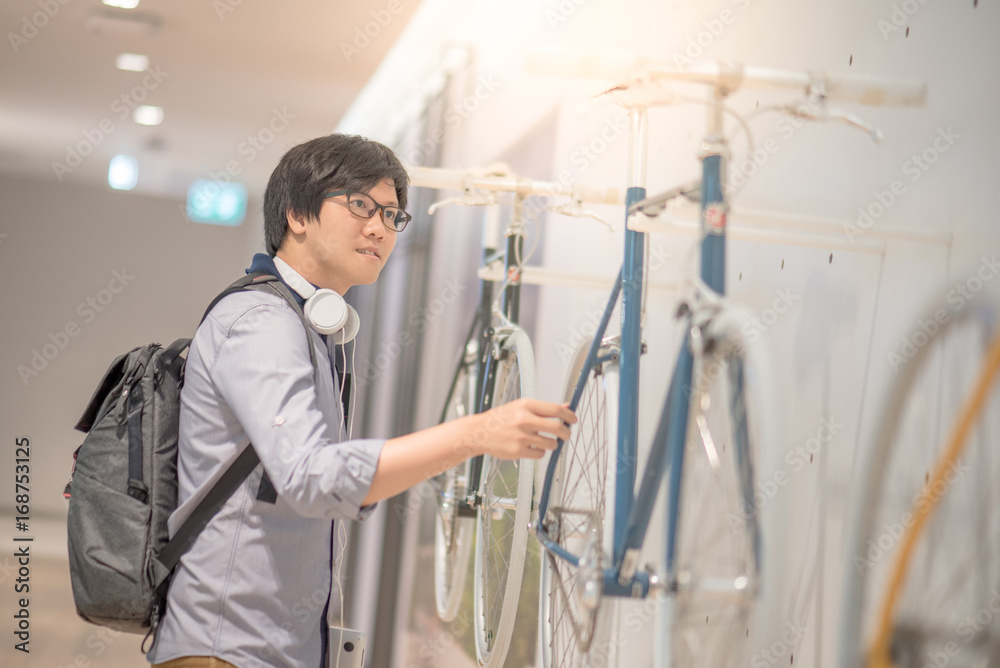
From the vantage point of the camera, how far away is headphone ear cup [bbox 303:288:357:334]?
3.88ft

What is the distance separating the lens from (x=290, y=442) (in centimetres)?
100

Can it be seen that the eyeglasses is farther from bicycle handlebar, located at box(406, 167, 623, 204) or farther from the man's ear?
bicycle handlebar, located at box(406, 167, 623, 204)

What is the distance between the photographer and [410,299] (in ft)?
13.4

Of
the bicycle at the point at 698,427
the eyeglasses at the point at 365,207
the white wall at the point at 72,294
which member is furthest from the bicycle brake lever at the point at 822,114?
the white wall at the point at 72,294

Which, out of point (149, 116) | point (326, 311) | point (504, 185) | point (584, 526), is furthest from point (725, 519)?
point (149, 116)

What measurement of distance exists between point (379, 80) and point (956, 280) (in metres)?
4.04

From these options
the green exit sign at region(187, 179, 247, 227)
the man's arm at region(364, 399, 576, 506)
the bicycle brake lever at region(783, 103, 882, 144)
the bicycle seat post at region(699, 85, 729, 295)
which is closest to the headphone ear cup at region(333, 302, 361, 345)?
the man's arm at region(364, 399, 576, 506)

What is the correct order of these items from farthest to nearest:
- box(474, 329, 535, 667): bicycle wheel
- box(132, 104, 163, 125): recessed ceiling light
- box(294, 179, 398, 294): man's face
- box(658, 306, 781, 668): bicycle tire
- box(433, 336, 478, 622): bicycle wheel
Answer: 1. box(132, 104, 163, 125): recessed ceiling light
2. box(433, 336, 478, 622): bicycle wheel
3. box(474, 329, 535, 667): bicycle wheel
4. box(294, 179, 398, 294): man's face
5. box(658, 306, 781, 668): bicycle tire

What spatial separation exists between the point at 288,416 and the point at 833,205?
828 millimetres

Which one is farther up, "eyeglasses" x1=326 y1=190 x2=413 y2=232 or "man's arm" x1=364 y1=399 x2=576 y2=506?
"eyeglasses" x1=326 y1=190 x2=413 y2=232

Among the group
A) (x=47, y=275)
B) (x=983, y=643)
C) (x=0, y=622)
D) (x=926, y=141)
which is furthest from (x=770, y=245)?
(x=0, y=622)

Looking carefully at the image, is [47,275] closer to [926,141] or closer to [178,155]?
[178,155]

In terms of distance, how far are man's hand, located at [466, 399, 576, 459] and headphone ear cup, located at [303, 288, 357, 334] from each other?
277 mm

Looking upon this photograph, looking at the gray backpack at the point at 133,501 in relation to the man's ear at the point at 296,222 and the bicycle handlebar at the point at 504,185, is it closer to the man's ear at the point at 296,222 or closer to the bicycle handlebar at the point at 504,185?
the man's ear at the point at 296,222
